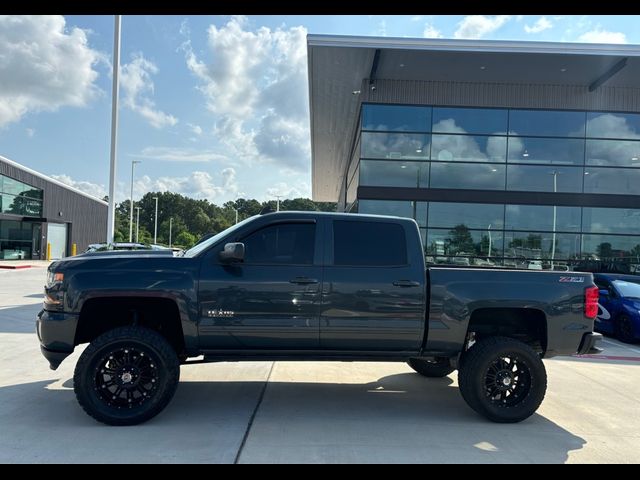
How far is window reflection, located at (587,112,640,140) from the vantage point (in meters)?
17.0

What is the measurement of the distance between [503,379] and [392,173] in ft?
40.7

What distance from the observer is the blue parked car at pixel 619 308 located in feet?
31.7

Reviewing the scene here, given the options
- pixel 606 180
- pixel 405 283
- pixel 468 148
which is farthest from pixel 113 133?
pixel 606 180

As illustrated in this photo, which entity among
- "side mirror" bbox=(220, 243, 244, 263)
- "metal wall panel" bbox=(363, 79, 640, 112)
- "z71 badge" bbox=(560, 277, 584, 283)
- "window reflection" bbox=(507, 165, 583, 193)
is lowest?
"z71 badge" bbox=(560, 277, 584, 283)

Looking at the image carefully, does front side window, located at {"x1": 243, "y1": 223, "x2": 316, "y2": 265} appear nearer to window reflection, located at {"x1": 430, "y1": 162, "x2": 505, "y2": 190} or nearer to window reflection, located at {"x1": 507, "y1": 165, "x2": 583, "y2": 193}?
window reflection, located at {"x1": 430, "y1": 162, "x2": 505, "y2": 190}

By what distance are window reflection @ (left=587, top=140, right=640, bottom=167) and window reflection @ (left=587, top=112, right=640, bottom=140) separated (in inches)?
9.8

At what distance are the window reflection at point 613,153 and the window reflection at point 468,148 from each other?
10.4 feet

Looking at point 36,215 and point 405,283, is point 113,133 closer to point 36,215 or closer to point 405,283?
point 405,283

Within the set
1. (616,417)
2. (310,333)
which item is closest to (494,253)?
(616,417)

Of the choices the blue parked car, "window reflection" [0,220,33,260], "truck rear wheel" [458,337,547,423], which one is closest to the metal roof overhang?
the blue parked car

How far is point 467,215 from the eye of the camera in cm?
1655

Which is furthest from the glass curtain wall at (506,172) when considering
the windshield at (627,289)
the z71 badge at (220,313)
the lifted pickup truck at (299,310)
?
the z71 badge at (220,313)
